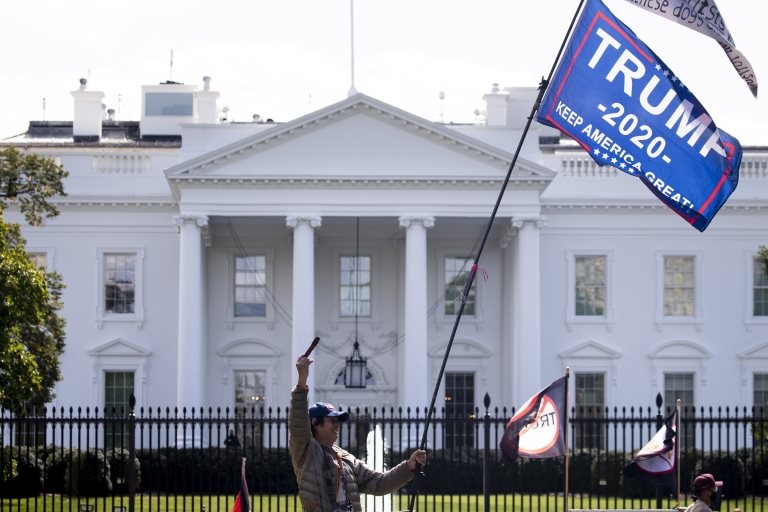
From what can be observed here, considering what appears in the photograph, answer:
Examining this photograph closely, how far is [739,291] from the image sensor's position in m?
48.1

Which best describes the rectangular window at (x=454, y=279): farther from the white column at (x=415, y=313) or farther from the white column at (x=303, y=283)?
the white column at (x=303, y=283)

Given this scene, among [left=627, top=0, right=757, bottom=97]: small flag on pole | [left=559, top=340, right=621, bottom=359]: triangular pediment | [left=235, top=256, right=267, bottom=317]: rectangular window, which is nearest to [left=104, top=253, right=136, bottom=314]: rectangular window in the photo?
[left=235, top=256, right=267, bottom=317]: rectangular window

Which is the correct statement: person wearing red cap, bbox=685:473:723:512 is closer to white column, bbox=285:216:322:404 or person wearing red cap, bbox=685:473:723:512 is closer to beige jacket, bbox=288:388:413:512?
beige jacket, bbox=288:388:413:512

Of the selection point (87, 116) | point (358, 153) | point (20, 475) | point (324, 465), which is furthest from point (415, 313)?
point (324, 465)

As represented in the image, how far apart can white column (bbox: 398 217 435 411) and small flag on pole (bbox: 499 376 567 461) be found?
22350mm

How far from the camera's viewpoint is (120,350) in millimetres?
47625

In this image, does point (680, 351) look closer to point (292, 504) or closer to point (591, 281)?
point (591, 281)

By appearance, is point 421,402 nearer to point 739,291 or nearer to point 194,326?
point 194,326

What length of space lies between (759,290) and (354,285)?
11.6 metres

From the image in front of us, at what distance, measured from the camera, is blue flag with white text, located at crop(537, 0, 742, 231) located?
45.7ft

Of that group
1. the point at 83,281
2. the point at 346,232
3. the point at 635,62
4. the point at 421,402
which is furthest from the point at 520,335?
the point at 635,62

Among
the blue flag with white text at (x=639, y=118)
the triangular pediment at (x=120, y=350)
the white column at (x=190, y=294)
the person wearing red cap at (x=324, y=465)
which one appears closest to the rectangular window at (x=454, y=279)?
the white column at (x=190, y=294)

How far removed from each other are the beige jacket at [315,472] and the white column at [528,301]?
3300 centimetres

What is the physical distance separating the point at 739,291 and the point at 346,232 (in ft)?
37.1
